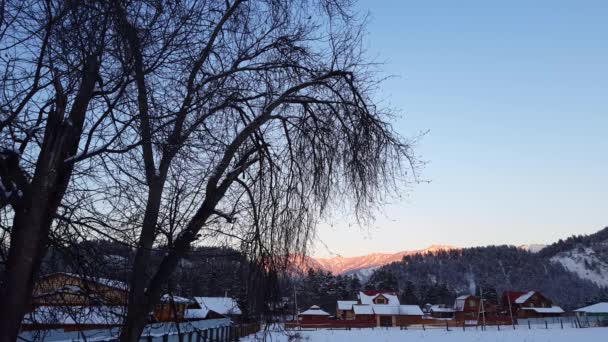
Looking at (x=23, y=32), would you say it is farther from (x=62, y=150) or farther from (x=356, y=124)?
(x=356, y=124)

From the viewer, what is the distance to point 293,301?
547 centimetres

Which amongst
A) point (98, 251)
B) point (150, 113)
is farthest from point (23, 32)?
point (98, 251)

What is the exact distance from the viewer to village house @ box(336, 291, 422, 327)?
230 feet

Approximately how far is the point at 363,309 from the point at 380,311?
2.76m

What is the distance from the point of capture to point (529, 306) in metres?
77.0

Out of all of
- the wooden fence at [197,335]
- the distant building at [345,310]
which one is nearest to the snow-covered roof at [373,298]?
the distant building at [345,310]

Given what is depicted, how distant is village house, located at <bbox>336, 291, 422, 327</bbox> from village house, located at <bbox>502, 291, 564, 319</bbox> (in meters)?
15.3

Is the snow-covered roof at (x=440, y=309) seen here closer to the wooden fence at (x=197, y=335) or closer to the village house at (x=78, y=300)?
the wooden fence at (x=197, y=335)

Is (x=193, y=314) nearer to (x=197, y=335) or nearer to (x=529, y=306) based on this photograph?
(x=197, y=335)

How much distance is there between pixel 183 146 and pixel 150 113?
467 millimetres

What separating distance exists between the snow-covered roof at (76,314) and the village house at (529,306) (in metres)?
77.6

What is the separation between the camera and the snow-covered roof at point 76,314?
13.9ft

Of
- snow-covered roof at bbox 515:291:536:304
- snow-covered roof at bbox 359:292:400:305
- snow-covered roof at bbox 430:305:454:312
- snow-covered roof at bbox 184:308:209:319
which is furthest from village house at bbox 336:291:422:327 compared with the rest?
snow-covered roof at bbox 184:308:209:319

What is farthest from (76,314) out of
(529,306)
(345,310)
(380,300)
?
(529,306)
